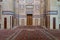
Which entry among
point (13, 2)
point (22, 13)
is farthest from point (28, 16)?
point (13, 2)

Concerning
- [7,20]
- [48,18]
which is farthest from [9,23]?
[48,18]

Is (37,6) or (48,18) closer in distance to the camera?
(48,18)

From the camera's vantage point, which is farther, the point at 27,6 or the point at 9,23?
the point at 27,6

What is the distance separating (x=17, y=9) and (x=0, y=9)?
2.66 meters

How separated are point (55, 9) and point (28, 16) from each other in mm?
4020

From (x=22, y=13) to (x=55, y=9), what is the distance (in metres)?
4.30

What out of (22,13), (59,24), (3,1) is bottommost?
(59,24)

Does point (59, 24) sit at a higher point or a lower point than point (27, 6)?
lower

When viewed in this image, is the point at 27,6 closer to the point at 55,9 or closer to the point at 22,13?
the point at 22,13

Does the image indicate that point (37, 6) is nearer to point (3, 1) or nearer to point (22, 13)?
point (22, 13)

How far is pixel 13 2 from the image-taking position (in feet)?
61.2

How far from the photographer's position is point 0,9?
17.1 m

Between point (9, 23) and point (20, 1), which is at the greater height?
point (20, 1)

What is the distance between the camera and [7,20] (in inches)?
667
